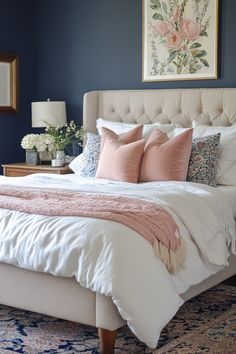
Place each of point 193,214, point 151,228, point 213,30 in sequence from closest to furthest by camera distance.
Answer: point 151,228
point 193,214
point 213,30

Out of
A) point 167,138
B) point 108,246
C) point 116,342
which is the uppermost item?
point 167,138

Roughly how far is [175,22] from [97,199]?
2.46 metres

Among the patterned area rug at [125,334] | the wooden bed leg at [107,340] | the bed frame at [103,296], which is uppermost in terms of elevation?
the bed frame at [103,296]

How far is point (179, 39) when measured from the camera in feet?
18.7

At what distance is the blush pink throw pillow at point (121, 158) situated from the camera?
15.7 ft

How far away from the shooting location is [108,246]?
10.7ft

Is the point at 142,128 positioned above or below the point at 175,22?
below

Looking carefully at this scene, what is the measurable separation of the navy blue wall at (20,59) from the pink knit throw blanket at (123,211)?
2.69 meters

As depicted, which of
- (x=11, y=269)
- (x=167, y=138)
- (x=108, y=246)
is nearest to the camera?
(x=108, y=246)

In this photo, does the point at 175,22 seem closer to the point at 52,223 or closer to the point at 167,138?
the point at 167,138

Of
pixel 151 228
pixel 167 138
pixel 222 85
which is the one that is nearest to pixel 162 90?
pixel 222 85

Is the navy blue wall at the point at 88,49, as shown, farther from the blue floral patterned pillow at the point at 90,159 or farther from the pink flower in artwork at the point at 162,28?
the blue floral patterned pillow at the point at 90,159

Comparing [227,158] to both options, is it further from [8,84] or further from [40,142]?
[8,84]

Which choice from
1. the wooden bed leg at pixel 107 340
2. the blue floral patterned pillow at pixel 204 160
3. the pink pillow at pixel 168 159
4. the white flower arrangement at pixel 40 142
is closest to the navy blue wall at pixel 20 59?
the white flower arrangement at pixel 40 142
